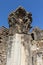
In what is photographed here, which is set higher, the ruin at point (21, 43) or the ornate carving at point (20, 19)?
the ornate carving at point (20, 19)

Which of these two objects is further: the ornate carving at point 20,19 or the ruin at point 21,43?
the ornate carving at point 20,19

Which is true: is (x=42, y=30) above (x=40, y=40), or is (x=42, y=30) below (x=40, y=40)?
above

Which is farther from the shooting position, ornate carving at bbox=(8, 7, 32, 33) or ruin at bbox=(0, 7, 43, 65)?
ornate carving at bbox=(8, 7, 32, 33)

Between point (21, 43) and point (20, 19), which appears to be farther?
point (20, 19)

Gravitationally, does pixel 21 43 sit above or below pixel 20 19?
below

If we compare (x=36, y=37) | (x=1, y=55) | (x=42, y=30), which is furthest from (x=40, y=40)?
(x=1, y=55)

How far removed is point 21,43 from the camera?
6.30 meters

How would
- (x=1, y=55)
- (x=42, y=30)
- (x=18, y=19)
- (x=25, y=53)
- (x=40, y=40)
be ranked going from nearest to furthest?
1. (x=25, y=53)
2. (x=18, y=19)
3. (x=40, y=40)
4. (x=42, y=30)
5. (x=1, y=55)

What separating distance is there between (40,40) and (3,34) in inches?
89.0

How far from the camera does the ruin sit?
610 cm

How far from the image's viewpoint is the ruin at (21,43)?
610cm

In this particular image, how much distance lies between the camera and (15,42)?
628 cm

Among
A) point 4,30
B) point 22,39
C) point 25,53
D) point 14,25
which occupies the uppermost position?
point 4,30

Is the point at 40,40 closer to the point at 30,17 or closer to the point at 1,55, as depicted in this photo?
the point at 30,17
